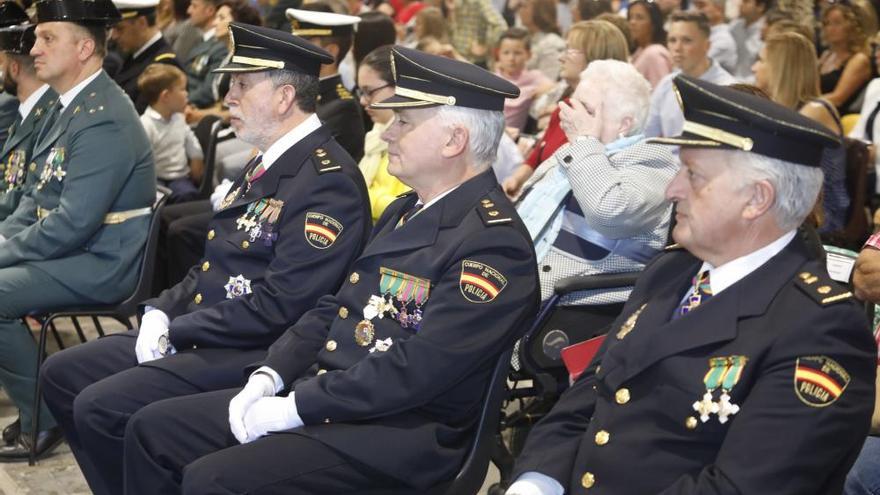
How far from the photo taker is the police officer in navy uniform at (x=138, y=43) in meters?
6.64

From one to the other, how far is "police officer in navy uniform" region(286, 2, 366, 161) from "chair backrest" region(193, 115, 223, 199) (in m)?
0.63

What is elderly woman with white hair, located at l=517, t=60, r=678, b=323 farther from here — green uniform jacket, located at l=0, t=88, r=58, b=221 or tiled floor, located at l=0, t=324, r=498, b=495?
green uniform jacket, located at l=0, t=88, r=58, b=221

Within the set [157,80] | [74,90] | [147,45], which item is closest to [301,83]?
[74,90]

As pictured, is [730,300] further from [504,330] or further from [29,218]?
[29,218]

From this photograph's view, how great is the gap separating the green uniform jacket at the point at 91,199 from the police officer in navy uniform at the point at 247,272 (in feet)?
2.24

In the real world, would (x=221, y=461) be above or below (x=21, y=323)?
above

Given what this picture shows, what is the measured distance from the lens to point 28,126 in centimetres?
484

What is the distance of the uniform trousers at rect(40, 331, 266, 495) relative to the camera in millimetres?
3246

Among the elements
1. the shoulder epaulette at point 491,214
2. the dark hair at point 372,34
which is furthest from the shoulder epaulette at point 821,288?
the dark hair at point 372,34

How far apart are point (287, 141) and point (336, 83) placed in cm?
177

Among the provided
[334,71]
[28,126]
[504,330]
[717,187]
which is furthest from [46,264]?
[717,187]

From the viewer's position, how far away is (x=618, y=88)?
3.75m

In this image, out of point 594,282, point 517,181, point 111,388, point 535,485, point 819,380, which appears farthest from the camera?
point 517,181

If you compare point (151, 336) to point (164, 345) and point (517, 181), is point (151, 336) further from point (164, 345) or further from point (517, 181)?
point (517, 181)
